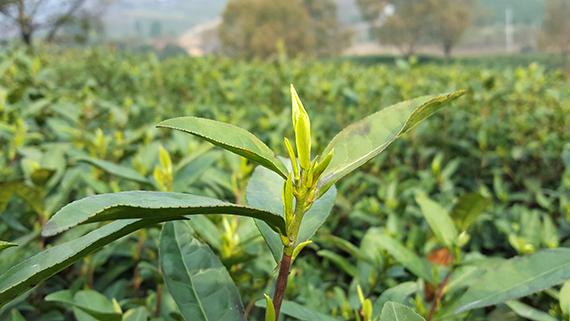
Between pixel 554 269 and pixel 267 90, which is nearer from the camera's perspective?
pixel 554 269

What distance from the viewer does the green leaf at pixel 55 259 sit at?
642mm

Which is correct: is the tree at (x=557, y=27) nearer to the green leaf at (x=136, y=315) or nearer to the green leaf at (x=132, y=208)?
the green leaf at (x=136, y=315)

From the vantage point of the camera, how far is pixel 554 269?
939mm

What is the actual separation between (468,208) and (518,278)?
37cm

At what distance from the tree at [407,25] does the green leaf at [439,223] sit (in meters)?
48.8

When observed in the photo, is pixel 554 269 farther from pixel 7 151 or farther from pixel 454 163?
pixel 7 151

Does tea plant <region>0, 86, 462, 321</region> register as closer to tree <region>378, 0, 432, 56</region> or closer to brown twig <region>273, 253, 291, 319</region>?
brown twig <region>273, 253, 291, 319</region>

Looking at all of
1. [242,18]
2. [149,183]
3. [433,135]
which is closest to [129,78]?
[433,135]

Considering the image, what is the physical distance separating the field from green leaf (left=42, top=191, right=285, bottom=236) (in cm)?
24

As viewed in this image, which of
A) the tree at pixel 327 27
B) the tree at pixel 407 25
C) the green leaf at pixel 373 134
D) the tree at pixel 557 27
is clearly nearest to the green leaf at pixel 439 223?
the green leaf at pixel 373 134

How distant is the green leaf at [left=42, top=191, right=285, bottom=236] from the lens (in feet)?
1.99

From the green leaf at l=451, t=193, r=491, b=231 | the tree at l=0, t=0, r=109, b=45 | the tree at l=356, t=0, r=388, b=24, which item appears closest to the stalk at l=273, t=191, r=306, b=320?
the green leaf at l=451, t=193, r=491, b=231

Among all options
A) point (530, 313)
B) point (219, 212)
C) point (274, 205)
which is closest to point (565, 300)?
point (530, 313)

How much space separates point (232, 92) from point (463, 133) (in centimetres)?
146
